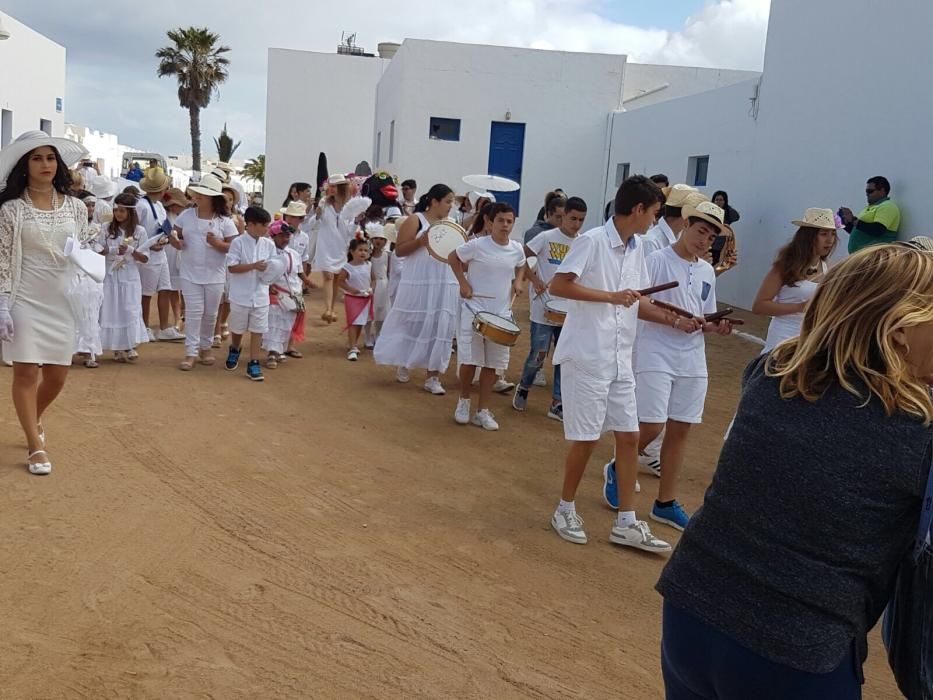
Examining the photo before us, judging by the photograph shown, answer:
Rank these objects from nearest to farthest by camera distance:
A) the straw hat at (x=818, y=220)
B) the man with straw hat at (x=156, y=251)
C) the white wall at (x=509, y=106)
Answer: the straw hat at (x=818, y=220)
the man with straw hat at (x=156, y=251)
the white wall at (x=509, y=106)

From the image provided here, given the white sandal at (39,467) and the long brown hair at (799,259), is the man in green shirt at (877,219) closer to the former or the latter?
the long brown hair at (799,259)

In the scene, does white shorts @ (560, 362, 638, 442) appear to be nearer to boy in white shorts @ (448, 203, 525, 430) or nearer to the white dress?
boy in white shorts @ (448, 203, 525, 430)

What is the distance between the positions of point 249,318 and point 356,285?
5.36 feet

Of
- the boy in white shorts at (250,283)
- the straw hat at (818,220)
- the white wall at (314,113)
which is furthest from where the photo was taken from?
the white wall at (314,113)

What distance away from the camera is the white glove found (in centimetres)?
550

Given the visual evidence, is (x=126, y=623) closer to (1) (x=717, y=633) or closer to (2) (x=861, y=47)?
(1) (x=717, y=633)

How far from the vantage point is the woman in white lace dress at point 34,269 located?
558 centimetres

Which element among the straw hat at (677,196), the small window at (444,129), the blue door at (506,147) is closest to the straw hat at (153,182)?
the straw hat at (677,196)

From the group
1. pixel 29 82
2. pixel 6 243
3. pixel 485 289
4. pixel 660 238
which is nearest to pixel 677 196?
pixel 660 238

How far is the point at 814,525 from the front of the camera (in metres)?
1.93

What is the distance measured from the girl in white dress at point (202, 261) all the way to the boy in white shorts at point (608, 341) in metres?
5.45

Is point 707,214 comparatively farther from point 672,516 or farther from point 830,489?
point 830,489

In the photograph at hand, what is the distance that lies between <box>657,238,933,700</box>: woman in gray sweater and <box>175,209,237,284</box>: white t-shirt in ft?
27.2

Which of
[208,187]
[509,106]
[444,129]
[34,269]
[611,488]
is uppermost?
[509,106]
